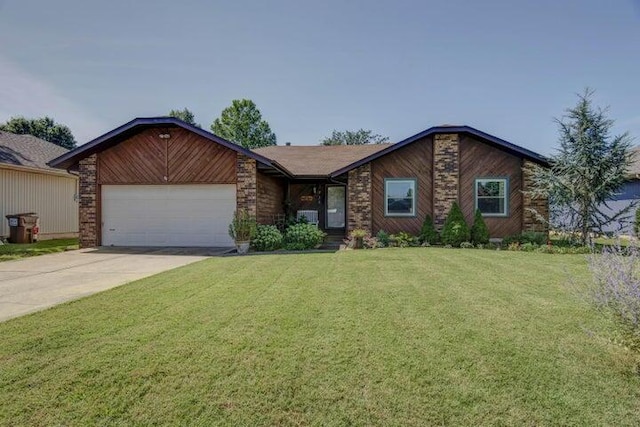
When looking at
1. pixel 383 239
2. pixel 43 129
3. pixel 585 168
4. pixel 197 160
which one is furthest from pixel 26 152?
pixel 43 129

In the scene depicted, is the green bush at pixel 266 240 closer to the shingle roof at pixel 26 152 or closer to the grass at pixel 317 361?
the grass at pixel 317 361

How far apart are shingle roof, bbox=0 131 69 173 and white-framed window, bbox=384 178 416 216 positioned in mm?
12335

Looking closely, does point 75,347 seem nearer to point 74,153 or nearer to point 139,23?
point 139,23

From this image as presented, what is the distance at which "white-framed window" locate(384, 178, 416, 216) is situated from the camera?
1313 cm

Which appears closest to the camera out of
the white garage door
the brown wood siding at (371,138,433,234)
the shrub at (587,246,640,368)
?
the shrub at (587,246,640,368)

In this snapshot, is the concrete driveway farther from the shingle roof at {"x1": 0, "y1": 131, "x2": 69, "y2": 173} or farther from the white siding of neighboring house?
the shingle roof at {"x1": 0, "y1": 131, "x2": 69, "y2": 173}

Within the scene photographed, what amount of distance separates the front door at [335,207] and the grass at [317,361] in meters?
10.1

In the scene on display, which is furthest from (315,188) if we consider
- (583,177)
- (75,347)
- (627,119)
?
(75,347)

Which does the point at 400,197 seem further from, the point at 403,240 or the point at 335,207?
the point at 335,207

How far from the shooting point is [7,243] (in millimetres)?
13688

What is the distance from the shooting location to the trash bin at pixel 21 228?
1365 centimetres

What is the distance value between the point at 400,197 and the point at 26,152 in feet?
52.5

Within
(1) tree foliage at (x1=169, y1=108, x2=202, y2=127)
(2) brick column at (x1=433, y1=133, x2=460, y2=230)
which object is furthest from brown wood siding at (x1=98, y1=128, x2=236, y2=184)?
(1) tree foliage at (x1=169, y1=108, x2=202, y2=127)

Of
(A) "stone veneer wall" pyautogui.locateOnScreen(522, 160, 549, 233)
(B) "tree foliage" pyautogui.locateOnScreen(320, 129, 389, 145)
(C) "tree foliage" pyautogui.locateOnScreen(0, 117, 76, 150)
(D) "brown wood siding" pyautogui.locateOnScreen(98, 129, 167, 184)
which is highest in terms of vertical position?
(B) "tree foliage" pyautogui.locateOnScreen(320, 129, 389, 145)
